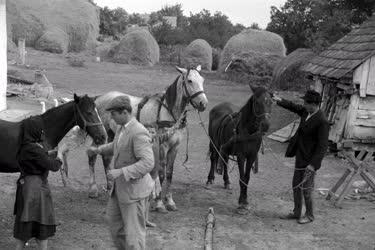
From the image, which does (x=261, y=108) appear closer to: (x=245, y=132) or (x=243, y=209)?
(x=245, y=132)

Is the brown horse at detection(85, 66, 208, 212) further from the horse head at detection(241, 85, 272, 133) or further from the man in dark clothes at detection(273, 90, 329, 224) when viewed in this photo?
the man in dark clothes at detection(273, 90, 329, 224)

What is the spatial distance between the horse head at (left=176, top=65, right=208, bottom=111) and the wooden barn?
18.2 feet

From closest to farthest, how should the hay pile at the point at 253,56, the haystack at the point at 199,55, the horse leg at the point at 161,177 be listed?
the horse leg at the point at 161,177 → the hay pile at the point at 253,56 → the haystack at the point at 199,55

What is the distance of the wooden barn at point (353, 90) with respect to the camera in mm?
12609

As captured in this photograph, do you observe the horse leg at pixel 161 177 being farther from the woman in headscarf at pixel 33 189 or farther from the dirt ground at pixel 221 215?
the woman in headscarf at pixel 33 189

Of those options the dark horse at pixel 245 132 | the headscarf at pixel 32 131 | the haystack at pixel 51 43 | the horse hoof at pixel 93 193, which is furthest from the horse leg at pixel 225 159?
the haystack at pixel 51 43

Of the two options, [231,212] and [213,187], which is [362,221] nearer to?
[231,212]

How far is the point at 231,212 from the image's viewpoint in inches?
326

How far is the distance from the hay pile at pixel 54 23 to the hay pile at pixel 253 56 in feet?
40.3

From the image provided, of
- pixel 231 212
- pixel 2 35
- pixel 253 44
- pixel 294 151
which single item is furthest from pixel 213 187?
pixel 253 44

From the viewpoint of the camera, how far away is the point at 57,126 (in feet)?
21.8

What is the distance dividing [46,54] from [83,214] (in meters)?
26.7

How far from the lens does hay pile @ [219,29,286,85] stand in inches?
1127

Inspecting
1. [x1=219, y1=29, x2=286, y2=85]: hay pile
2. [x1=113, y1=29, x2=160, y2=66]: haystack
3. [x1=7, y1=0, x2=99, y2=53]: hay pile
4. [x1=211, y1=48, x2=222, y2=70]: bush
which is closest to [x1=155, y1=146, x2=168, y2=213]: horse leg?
[x1=219, y1=29, x2=286, y2=85]: hay pile
